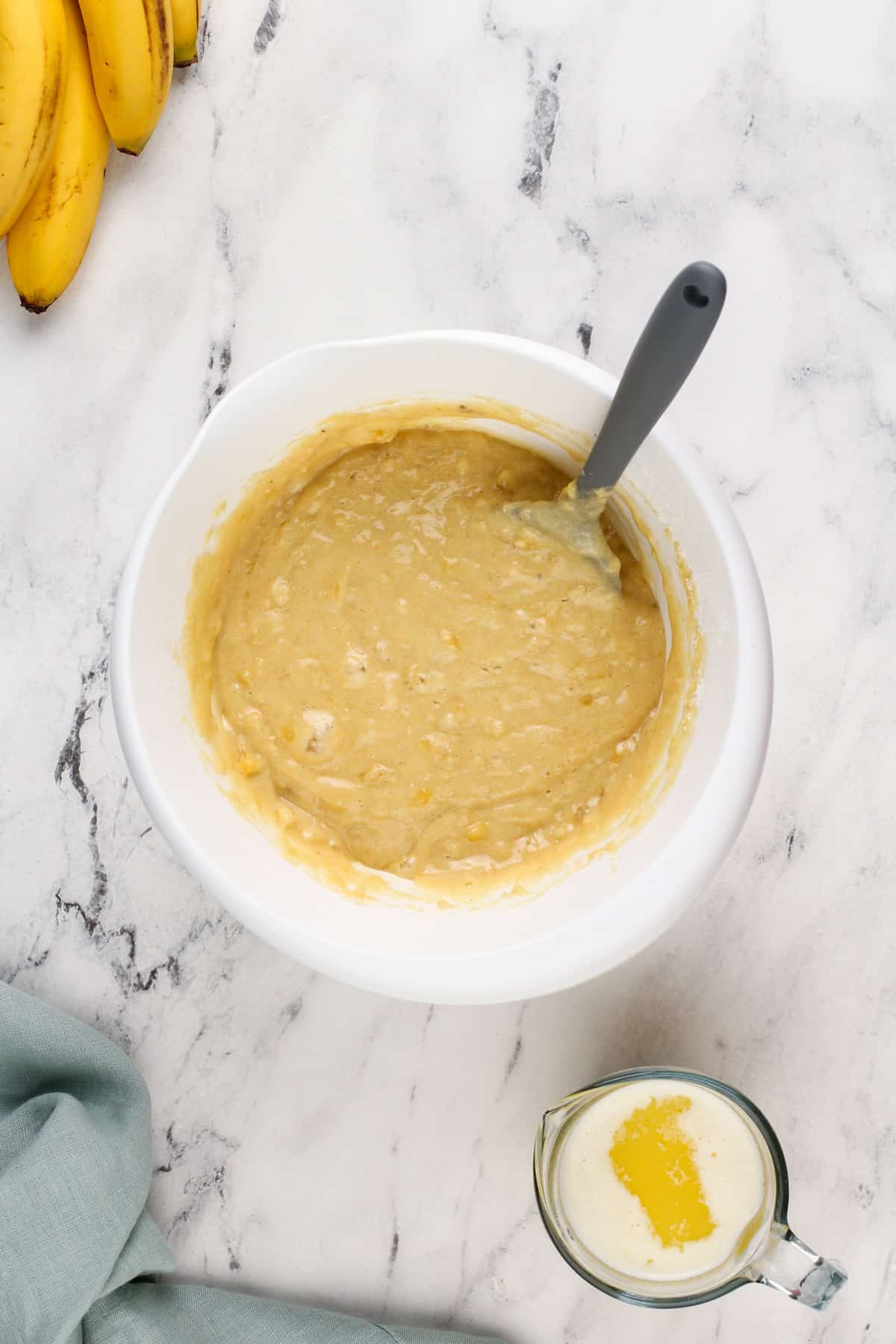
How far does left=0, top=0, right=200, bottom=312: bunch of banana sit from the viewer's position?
1.01m

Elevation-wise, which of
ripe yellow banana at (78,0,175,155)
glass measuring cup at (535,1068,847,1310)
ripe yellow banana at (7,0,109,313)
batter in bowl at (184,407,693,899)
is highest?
ripe yellow banana at (78,0,175,155)

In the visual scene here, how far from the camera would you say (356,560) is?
40.1 inches

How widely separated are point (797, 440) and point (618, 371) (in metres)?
0.20

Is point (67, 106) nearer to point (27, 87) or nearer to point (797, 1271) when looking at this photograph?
point (27, 87)

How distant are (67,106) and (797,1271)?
1420 mm

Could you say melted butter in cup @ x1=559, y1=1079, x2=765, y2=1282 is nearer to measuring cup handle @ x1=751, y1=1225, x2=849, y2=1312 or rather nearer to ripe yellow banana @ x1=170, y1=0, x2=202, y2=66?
measuring cup handle @ x1=751, y1=1225, x2=849, y2=1312

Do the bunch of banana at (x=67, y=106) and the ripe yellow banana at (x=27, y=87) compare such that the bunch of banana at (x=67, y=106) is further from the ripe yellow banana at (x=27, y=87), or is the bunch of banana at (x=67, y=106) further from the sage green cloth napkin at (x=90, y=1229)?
the sage green cloth napkin at (x=90, y=1229)

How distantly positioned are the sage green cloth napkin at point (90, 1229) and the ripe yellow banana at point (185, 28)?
1013 millimetres

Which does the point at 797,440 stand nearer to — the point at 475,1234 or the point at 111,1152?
the point at 475,1234

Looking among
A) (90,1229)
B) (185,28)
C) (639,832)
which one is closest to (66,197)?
(185,28)

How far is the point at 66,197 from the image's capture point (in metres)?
1.09

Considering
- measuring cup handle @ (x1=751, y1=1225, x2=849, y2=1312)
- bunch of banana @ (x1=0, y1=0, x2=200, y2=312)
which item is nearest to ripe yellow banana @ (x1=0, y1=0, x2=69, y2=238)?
bunch of banana @ (x1=0, y1=0, x2=200, y2=312)

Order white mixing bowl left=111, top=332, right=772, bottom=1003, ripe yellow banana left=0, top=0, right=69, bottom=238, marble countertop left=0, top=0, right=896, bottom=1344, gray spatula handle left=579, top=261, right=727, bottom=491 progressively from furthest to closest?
1. marble countertop left=0, top=0, right=896, bottom=1344
2. ripe yellow banana left=0, top=0, right=69, bottom=238
3. white mixing bowl left=111, top=332, right=772, bottom=1003
4. gray spatula handle left=579, top=261, right=727, bottom=491

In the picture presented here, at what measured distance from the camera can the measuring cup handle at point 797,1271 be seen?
3.52ft
